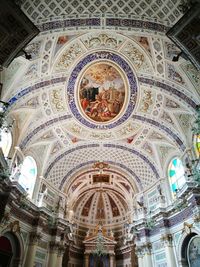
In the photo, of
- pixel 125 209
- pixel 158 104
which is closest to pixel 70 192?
pixel 125 209

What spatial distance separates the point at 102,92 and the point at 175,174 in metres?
8.09

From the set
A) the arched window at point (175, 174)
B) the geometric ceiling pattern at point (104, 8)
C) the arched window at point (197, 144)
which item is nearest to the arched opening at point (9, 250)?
the arched window at point (175, 174)

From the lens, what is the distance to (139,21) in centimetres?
975

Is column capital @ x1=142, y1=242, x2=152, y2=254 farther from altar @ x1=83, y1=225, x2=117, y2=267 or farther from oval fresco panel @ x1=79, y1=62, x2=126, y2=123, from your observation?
oval fresco panel @ x1=79, y1=62, x2=126, y2=123

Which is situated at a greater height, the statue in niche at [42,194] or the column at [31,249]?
the statue in niche at [42,194]

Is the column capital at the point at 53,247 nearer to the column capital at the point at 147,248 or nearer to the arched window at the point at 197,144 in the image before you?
the column capital at the point at 147,248

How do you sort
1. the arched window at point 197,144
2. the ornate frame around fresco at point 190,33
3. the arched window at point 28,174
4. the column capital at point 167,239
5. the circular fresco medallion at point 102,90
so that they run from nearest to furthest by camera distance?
the ornate frame around fresco at point 190,33
the circular fresco medallion at point 102,90
the arched window at point 197,144
the column capital at point 167,239
the arched window at point 28,174

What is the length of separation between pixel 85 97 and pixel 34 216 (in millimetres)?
8919

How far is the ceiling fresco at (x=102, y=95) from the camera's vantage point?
10211 millimetres

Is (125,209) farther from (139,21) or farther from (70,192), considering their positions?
(139,21)

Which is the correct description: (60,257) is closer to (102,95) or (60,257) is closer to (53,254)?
(53,254)

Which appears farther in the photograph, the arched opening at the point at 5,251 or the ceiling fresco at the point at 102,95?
the arched opening at the point at 5,251

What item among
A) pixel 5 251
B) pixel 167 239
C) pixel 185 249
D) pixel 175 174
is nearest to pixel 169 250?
pixel 167 239

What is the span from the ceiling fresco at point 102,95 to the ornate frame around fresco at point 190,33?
129 inches
